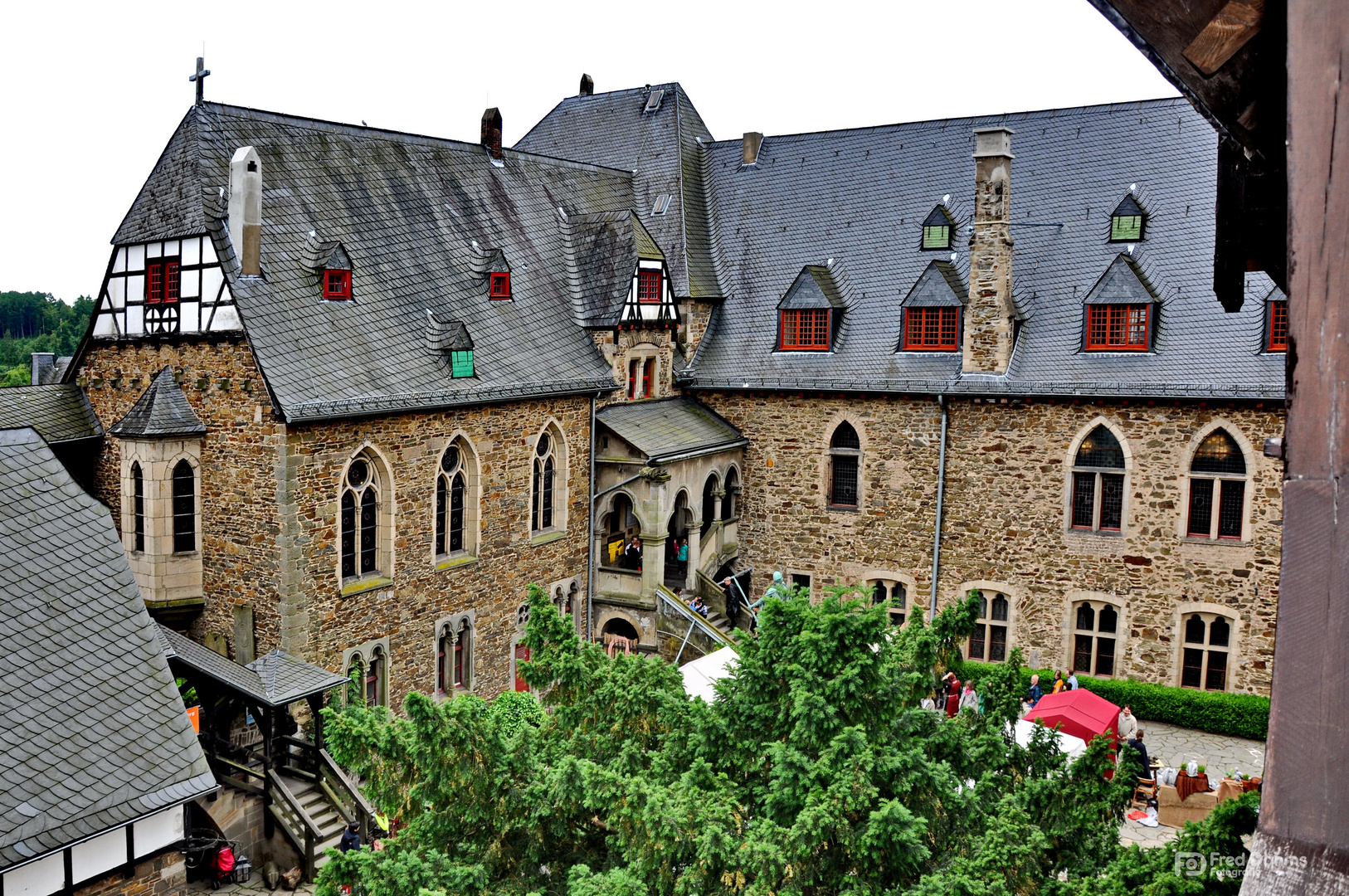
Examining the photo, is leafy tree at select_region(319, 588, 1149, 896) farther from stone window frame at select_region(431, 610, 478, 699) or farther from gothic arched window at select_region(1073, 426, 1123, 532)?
gothic arched window at select_region(1073, 426, 1123, 532)

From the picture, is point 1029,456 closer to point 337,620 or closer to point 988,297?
point 988,297

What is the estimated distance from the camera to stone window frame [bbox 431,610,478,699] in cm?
2030

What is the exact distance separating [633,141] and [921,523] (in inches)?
508

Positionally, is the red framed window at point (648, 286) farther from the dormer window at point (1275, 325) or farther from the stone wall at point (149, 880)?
the stone wall at point (149, 880)

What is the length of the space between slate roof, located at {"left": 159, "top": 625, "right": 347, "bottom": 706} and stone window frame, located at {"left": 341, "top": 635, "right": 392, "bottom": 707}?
49.3 inches

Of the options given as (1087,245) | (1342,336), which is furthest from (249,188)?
(1342,336)

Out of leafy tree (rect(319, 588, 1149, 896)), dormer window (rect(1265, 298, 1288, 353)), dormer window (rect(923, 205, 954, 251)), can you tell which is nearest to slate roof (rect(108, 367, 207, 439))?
leafy tree (rect(319, 588, 1149, 896))

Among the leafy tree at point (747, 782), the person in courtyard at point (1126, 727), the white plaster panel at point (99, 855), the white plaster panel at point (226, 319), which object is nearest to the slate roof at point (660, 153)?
the white plaster panel at point (226, 319)

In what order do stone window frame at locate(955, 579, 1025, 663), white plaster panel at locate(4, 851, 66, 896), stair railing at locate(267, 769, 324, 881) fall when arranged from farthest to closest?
stone window frame at locate(955, 579, 1025, 663) → stair railing at locate(267, 769, 324, 881) → white plaster panel at locate(4, 851, 66, 896)

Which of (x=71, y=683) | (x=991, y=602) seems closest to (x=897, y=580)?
(x=991, y=602)

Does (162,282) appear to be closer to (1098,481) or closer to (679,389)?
(679,389)

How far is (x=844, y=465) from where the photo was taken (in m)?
25.6

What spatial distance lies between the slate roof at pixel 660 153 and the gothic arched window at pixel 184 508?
1261cm

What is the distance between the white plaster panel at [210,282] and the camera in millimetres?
17828
